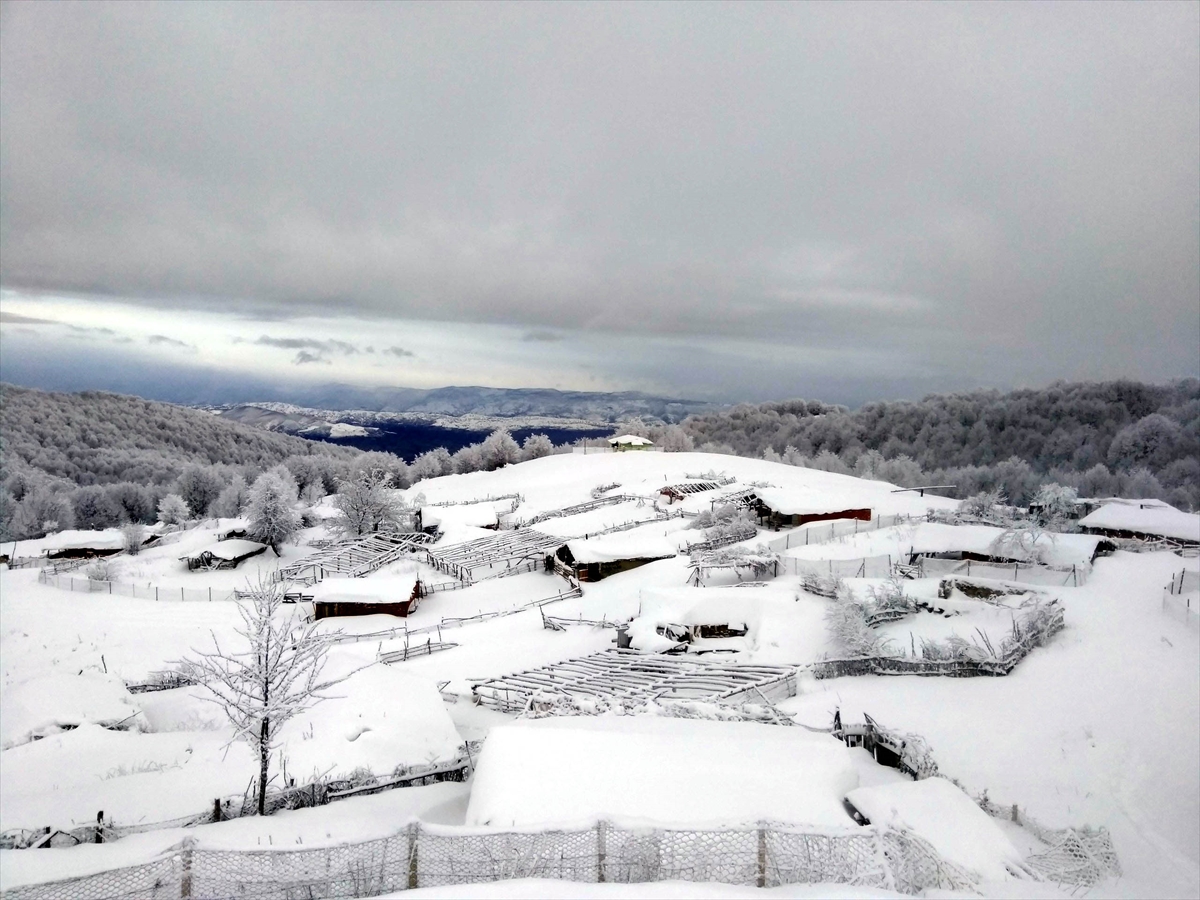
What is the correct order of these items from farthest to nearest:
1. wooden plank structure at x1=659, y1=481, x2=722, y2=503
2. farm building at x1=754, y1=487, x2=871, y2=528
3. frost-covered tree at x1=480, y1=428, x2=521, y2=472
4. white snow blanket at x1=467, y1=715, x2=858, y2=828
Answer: frost-covered tree at x1=480, y1=428, x2=521, y2=472
wooden plank structure at x1=659, y1=481, x2=722, y2=503
farm building at x1=754, y1=487, x2=871, y2=528
white snow blanket at x1=467, y1=715, x2=858, y2=828

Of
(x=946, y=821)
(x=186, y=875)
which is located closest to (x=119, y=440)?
(x=186, y=875)

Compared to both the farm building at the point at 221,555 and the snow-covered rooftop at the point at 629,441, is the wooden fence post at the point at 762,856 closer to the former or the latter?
the farm building at the point at 221,555

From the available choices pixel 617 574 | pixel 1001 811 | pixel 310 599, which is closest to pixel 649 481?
pixel 617 574

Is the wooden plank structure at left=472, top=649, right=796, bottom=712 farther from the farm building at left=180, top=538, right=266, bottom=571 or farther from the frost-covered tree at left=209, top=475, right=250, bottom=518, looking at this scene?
the frost-covered tree at left=209, top=475, right=250, bottom=518

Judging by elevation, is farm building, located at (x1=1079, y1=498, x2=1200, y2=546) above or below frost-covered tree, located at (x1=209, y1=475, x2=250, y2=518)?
above

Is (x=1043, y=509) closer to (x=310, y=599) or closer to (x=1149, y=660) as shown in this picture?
(x=1149, y=660)

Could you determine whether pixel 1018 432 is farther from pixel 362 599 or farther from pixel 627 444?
pixel 362 599

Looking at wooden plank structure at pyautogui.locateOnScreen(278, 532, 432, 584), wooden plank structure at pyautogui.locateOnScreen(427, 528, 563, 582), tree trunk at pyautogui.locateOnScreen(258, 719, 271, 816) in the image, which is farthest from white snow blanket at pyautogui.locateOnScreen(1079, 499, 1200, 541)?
tree trunk at pyautogui.locateOnScreen(258, 719, 271, 816)
